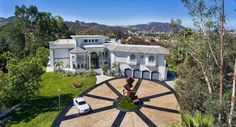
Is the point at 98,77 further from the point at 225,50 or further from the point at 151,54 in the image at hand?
the point at 225,50

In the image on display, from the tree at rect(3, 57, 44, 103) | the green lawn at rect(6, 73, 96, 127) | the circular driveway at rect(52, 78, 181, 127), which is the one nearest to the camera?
the circular driveway at rect(52, 78, 181, 127)

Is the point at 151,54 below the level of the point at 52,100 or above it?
above

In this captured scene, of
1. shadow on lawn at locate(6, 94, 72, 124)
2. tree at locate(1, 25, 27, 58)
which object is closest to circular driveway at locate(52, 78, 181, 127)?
shadow on lawn at locate(6, 94, 72, 124)

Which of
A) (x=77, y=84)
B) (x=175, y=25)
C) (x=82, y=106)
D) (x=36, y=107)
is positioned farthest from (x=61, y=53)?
(x=175, y=25)

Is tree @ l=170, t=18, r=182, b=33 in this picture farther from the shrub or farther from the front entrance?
the front entrance

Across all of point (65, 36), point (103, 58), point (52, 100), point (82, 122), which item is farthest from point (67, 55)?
point (82, 122)
